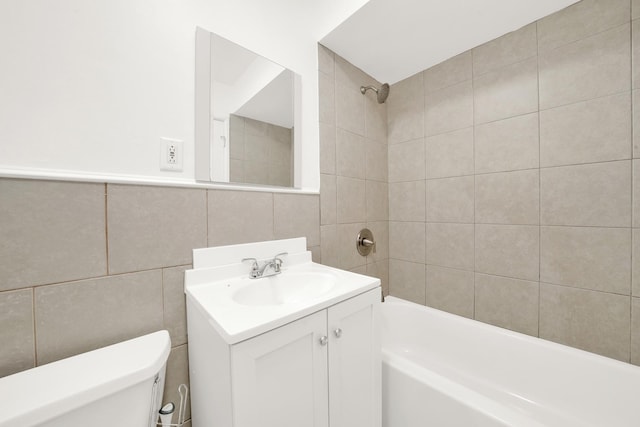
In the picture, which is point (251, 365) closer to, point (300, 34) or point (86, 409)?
point (86, 409)

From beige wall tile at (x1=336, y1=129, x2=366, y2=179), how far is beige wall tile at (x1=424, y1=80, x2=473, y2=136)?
20.1 inches

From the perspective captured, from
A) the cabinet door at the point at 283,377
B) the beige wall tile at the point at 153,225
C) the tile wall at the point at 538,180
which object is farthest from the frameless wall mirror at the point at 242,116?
the tile wall at the point at 538,180

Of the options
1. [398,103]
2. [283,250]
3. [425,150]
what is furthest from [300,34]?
[283,250]

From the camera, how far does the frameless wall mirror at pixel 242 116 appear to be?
931 mm

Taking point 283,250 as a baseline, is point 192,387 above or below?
below

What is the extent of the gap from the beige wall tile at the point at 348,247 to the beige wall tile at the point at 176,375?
91cm

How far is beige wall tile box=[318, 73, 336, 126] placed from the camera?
136 cm

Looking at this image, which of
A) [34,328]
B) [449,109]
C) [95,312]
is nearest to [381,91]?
[449,109]

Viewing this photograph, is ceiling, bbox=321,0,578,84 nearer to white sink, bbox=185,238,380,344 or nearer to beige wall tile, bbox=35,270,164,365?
white sink, bbox=185,238,380,344

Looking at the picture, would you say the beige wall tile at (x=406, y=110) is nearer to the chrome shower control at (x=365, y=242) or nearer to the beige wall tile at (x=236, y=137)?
the chrome shower control at (x=365, y=242)

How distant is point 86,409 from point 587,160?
2.02 meters

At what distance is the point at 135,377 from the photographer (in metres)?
0.56

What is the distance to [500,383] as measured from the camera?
124cm

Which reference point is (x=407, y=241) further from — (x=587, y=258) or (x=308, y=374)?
(x=308, y=374)
